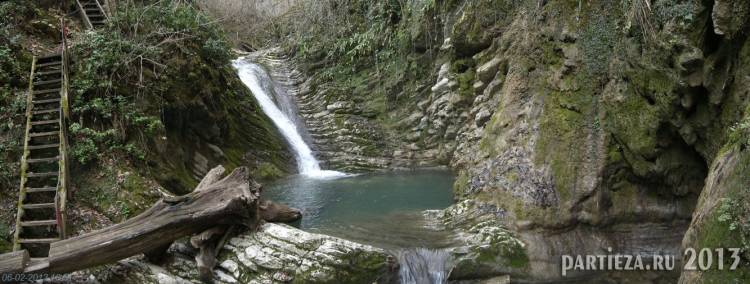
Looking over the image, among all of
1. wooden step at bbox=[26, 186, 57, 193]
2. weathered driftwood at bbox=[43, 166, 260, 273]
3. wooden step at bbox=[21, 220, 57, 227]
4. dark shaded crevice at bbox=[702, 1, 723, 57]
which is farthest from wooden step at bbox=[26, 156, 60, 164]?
dark shaded crevice at bbox=[702, 1, 723, 57]

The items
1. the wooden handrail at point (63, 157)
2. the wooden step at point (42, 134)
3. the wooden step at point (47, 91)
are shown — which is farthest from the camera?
the wooden step at point (47, 91)

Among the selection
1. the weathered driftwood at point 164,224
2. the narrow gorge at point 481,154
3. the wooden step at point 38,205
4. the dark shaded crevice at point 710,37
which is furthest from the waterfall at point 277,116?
the dark shaded crevice at point 710,37

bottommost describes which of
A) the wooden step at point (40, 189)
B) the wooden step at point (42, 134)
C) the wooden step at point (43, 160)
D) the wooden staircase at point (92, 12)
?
the wooden step at point (40, 189)

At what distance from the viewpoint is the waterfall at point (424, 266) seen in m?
6.02

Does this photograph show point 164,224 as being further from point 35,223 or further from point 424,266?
point 424,266

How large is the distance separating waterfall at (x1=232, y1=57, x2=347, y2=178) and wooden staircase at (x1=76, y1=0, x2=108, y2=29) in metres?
5.46

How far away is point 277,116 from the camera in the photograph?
15805mm

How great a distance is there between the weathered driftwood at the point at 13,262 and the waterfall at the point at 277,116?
8215mm

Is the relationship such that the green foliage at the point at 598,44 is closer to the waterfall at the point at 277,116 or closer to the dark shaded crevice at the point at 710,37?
the dark shaded crevice at the point at 710,37

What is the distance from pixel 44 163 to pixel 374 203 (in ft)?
18.8

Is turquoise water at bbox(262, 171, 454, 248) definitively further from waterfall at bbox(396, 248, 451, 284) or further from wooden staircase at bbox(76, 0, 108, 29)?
wooden staircase at bbox(76, 0, 108, 29)

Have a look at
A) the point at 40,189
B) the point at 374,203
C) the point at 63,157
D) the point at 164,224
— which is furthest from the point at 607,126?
the point at 40,189

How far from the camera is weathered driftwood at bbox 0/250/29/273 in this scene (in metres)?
5.16

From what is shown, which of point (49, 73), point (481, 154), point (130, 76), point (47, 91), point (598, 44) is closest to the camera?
point (598, 44)
